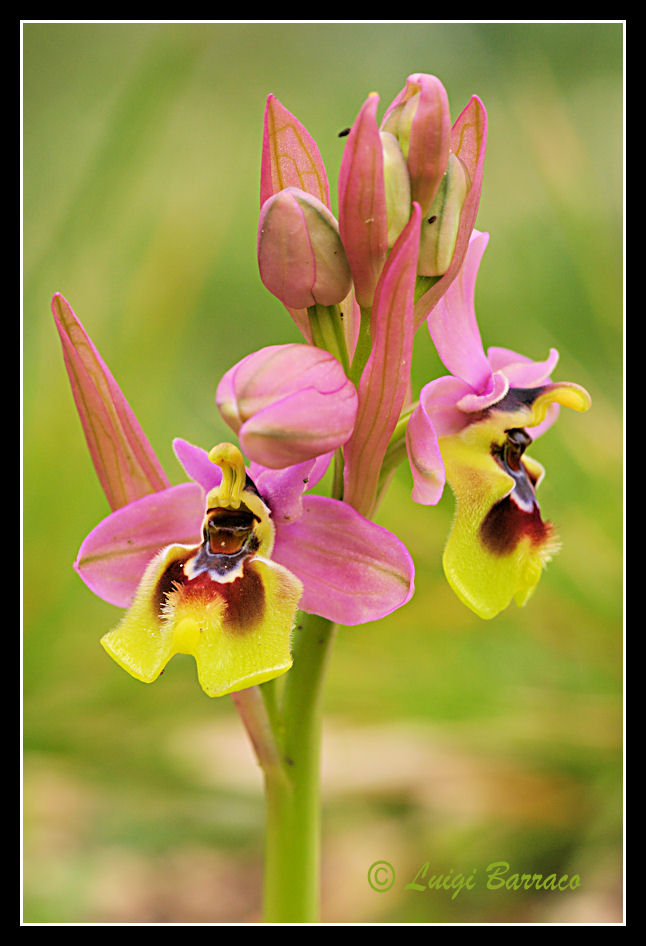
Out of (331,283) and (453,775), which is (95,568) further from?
(453,775)

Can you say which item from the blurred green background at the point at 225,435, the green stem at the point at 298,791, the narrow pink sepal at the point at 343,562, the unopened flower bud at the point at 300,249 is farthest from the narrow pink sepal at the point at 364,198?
the blurred green background at the point at 225,435

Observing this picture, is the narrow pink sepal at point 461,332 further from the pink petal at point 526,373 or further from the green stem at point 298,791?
the green stem at point 298,791

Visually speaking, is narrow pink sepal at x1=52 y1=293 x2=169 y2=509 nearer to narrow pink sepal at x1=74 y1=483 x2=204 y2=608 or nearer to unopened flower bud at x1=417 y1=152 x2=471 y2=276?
narrow pink sepal at x1=74 y1=483 x2=204 y2=608

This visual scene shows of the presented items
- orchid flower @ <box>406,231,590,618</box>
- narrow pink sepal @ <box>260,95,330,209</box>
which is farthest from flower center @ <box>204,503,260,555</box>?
narrow pink sepal @ <box>260,95,330,209</box>

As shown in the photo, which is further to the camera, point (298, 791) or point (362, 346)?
point (298, 791)

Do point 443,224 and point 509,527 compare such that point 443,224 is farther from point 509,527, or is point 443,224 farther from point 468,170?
point 509,527

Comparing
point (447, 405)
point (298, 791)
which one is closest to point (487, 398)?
point (447, 405)
